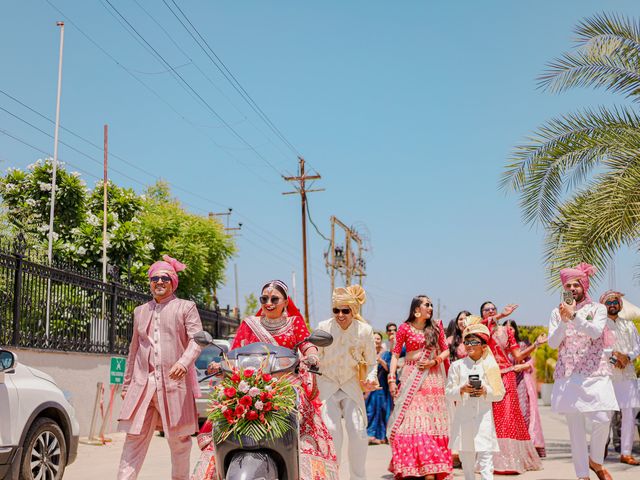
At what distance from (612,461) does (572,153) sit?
4.76m

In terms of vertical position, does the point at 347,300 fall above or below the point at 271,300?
above

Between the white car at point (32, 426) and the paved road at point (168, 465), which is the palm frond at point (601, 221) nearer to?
the paved road at point (168, 465)

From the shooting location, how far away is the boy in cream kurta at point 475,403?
8242 mm

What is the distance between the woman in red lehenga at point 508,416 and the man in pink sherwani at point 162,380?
179 inches

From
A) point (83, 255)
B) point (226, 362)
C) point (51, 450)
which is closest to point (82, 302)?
point (51, 450)

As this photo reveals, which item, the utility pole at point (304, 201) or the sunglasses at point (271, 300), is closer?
the sunglasses at point (271, 300)

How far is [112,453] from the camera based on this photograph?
44.2ft

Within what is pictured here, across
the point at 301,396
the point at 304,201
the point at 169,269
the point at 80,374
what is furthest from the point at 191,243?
the point at 301,396

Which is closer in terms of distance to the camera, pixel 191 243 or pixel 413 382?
pixel 413 382

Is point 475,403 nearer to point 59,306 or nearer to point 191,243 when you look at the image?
point 59,306

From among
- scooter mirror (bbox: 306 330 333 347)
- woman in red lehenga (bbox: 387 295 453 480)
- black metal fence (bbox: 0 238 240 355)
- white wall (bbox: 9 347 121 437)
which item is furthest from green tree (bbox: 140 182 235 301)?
scooter mirror (bbox: 306 330 333 347)

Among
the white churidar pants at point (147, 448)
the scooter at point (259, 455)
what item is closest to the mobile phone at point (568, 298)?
the white churidar pants at point (147, 448)

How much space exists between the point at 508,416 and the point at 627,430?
176 centimetres

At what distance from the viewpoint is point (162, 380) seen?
277 inches
